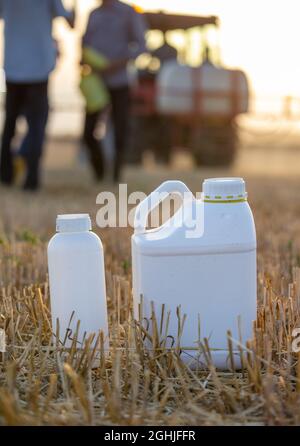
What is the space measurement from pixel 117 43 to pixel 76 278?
4375 millimetres

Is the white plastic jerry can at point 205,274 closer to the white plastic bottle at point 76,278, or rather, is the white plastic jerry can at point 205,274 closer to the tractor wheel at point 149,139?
the white plastic bottle at point 76,278

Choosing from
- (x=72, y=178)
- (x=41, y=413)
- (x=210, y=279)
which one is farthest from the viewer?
(x=72, y=178)

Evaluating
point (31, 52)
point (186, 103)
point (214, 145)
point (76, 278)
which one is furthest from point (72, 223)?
point (214, 145)

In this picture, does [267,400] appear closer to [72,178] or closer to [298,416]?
[298,416]

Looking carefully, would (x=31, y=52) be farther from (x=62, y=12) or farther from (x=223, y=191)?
(x=223, y=191)

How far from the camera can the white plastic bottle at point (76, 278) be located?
1.65 meters

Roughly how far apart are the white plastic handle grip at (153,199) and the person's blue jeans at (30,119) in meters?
3.41

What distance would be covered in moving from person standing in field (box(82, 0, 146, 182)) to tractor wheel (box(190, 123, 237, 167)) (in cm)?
418

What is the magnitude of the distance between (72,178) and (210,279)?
5431 mm

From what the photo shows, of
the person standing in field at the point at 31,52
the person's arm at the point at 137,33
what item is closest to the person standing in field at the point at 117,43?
the person's arm at the point at 137,33

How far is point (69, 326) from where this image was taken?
1671 mm

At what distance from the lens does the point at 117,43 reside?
18.9ft

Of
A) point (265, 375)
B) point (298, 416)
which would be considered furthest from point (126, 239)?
point (298, 416)

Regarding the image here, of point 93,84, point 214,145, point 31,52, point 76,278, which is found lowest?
point 76,278
